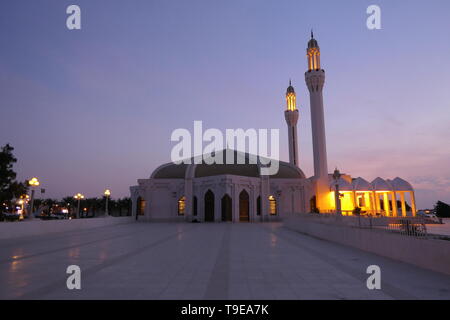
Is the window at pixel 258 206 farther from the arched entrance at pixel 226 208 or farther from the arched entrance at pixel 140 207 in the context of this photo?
the arched entrance at pixel 140 207

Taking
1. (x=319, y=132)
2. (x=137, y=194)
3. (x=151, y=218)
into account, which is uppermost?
(x=319, y=132)

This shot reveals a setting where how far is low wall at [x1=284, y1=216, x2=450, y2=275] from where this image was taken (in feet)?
24.7

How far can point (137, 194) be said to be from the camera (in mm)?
41531

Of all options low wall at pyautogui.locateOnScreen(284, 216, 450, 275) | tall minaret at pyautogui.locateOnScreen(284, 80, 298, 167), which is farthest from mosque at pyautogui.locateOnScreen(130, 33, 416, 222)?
low wall at pyautogui.locateOnScreen(284, 216, 450, 275)

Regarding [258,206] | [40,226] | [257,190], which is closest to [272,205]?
[258,206]

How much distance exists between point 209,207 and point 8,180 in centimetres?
2299

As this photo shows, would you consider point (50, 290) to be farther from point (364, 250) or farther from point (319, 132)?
point (319, 132)

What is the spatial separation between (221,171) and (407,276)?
108 ft

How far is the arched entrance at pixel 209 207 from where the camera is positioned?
36034 mm

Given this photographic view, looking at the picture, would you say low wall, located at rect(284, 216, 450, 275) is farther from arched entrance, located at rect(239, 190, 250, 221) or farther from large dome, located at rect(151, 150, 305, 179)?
large dome, located at rect(151, 150, 305, 179)

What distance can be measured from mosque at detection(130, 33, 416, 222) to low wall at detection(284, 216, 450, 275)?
20.3m

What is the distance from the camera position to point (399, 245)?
9273 millimetres

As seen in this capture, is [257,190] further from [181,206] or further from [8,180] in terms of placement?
[8,180]
